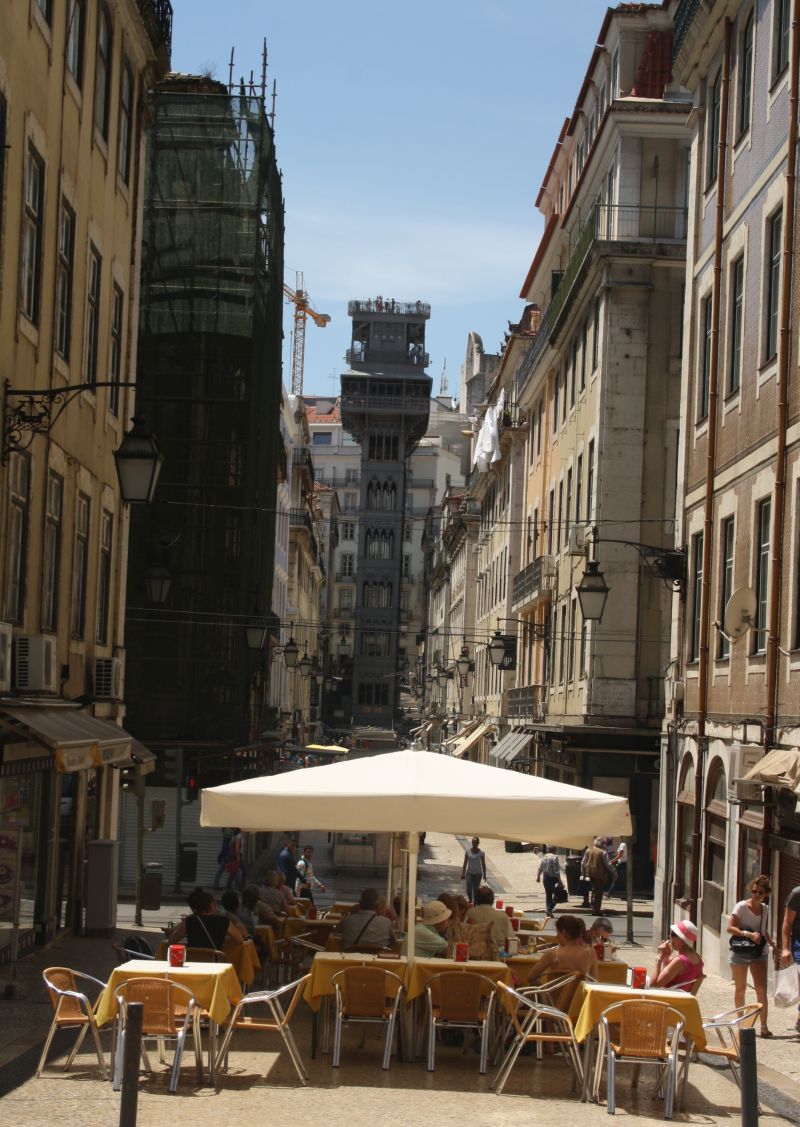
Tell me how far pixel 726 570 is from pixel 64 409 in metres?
8.78

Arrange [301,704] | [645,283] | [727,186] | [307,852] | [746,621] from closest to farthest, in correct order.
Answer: [746,621], [727,186], [307,852], [645,283], [301,704]

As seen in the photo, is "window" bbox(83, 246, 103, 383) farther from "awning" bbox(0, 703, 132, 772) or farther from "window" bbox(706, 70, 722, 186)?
"window" bbox(706, 70, 722, 186)

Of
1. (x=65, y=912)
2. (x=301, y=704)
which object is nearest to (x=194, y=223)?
(x=65, y=912)

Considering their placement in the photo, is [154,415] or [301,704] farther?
[301,704]

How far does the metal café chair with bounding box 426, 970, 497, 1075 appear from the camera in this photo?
1180cm

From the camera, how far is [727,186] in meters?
22.3

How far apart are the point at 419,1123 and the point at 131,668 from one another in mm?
29597

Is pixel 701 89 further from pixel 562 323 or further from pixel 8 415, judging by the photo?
pixel 562 323

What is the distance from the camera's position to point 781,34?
19422 millimetres

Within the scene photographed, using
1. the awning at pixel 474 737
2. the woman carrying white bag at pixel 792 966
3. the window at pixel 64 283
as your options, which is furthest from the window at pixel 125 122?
the awning at pixel 474 737

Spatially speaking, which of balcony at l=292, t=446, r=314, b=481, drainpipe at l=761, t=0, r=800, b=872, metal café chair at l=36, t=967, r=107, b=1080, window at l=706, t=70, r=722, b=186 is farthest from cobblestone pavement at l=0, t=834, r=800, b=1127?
balcony at l=292, t=446, r=314, b=481

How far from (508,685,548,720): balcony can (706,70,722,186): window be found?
22.2 meters

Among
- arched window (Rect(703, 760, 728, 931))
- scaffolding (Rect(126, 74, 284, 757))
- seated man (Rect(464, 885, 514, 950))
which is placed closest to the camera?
seated man (Rect(464, 885, 514, 950))

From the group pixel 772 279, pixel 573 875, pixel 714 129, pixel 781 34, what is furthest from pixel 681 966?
pixel 573 875
